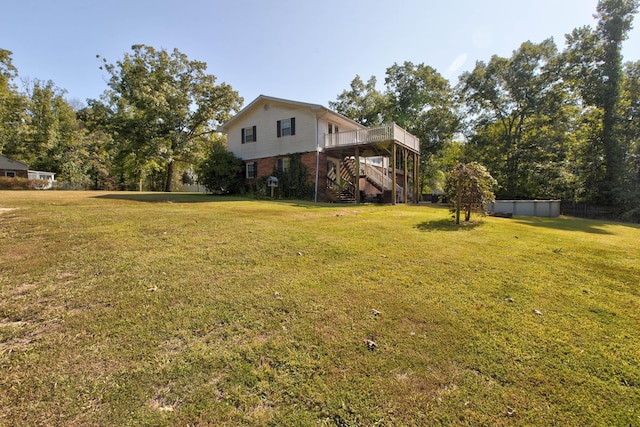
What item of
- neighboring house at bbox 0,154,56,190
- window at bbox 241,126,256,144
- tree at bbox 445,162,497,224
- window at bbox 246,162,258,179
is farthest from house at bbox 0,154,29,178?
tree at bbox 445,162,497,224

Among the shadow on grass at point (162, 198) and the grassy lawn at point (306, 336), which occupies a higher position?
the shadow on grass at point (162, 198)

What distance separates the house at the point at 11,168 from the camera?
30156 mm

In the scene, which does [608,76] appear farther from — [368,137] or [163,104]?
[163,104]

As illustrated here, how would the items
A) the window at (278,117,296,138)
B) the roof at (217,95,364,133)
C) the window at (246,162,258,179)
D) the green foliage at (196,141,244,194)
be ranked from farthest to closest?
the window at (246,162,258,179) < the green foliage at (196,141,244,194) < the window at (278,117,296,138) < the roof at (217,95,364,133)

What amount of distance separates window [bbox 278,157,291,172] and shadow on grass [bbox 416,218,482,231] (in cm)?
1177

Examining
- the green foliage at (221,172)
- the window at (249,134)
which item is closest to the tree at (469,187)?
the green foliage at (221,172)

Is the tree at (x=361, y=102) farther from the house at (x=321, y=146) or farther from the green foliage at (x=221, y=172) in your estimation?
the green foliage at (x=221, y=172)

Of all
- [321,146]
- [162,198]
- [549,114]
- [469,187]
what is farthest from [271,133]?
[549,114]

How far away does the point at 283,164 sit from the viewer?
18906 mm

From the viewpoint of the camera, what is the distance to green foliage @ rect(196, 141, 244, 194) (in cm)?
1941

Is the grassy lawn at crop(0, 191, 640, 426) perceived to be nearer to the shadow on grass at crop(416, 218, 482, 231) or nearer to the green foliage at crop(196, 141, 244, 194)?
the shadow on grass at crop(416, 218, 482, 231)

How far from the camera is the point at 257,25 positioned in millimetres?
13125

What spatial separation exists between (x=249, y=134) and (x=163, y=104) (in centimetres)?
733

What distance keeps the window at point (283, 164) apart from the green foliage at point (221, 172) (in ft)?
10.9
